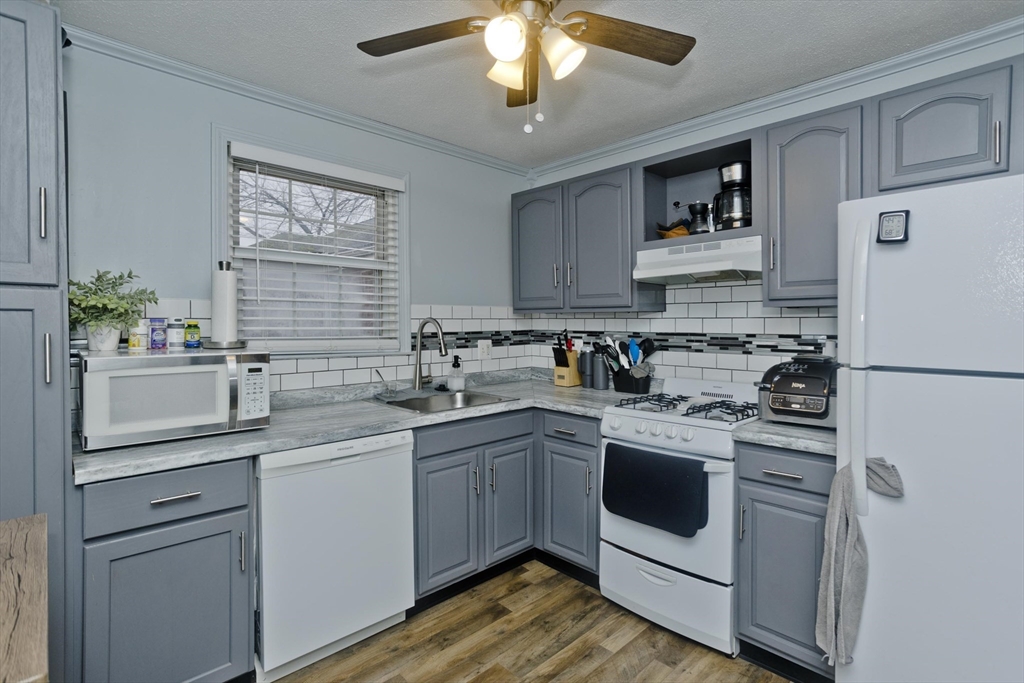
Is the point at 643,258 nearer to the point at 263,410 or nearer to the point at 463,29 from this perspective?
the point at 463,29

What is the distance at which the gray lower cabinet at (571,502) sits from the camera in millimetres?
2588

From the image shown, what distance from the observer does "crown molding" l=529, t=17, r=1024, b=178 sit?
1.96 m

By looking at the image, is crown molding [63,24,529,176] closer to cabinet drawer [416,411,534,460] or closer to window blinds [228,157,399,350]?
window blinds [228,157,399,350]

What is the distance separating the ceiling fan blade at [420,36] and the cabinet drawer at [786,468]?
1.80 metres

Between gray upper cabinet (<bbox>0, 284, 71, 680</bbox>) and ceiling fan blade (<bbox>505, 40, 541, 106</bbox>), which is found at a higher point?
ceiling fan blade (<bbox>505, 40, 541, 106</bbox>)

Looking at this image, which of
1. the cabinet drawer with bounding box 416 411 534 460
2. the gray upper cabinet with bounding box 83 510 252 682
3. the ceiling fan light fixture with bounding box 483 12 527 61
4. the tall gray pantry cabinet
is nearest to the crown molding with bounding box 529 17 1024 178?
the ceiling fan light fixture with bounding box 483 12 527 61

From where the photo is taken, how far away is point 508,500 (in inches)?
108

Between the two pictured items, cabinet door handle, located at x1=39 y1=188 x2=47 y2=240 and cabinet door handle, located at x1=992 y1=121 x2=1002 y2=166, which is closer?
cabinet door handle, located at x1=39 y1=188 x2=47 y2=240

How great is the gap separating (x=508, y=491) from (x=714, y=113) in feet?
7.49

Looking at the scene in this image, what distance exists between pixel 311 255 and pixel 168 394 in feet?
3.55

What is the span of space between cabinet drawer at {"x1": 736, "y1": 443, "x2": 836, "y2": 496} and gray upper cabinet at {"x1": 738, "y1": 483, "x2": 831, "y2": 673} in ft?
0.12

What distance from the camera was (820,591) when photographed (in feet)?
5.70

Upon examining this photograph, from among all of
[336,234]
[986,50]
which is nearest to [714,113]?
[986,50]

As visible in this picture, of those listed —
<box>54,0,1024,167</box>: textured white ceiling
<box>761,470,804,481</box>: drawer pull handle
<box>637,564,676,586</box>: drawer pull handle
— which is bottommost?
<box>637,564,676,586</box>: drawer pull handle
